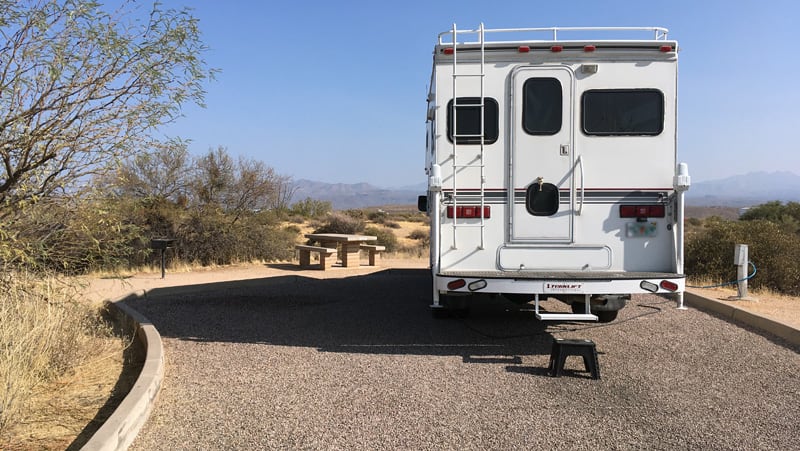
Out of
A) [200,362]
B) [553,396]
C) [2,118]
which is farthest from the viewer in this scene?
[200,362]

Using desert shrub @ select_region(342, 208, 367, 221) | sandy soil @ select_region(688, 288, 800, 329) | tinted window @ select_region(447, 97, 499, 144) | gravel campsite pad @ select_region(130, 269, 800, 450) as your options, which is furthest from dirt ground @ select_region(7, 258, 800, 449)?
desert shrub @ select_region(342, 208, 367, 221)

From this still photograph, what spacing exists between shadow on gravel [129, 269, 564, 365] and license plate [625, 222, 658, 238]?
4.99 feet

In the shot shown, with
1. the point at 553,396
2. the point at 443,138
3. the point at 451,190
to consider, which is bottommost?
the point at 553,396

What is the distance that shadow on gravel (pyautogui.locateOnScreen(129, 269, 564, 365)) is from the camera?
687cm

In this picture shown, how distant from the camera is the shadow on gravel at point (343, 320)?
6.87m

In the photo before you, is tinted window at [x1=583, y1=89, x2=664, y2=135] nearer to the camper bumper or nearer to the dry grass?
the camper bumper

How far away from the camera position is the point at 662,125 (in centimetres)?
640

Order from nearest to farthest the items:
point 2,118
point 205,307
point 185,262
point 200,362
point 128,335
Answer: point 2,118, point 200,362, point 128,335, point 205,307, point 185,262

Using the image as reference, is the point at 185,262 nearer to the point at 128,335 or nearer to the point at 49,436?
the point at 128,335

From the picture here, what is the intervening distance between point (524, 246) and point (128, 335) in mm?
4697

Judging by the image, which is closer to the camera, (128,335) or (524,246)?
(524,246)

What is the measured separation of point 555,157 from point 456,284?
5.50 feet

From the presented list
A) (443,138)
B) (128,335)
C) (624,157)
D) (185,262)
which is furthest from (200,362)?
(185,262)

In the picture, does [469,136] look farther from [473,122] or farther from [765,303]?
[765,303]
